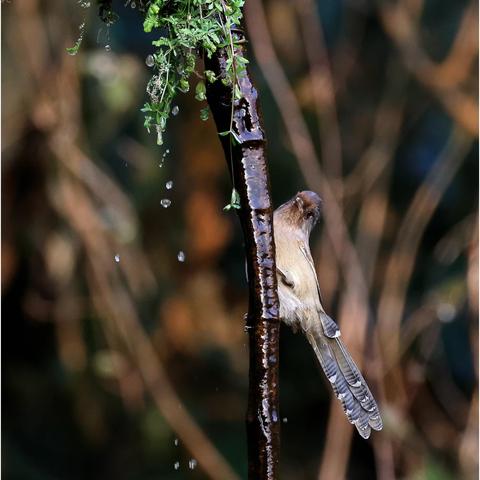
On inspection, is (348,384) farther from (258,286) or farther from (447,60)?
(447,60)

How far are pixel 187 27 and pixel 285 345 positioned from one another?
2.53 meters

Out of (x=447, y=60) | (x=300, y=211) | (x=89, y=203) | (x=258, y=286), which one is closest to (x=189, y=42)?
(x=258, y=286)

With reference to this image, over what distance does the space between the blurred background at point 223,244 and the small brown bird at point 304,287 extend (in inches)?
58.6

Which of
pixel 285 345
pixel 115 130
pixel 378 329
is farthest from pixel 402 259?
pixel 115 130

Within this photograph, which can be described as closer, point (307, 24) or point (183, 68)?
point (183, 68)

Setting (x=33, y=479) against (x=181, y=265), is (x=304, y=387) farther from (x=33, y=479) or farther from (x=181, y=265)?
(x=33, y=479)

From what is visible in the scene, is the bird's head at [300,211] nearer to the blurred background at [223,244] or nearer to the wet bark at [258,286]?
the wet bark at [258,286]

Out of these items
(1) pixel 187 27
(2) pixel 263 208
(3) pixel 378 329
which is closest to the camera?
(2) pixel 263 208

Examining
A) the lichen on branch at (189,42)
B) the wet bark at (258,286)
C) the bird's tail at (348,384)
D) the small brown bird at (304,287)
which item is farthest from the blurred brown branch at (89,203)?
the wet bark at (258,286)

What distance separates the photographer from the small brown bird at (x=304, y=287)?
6.25ft

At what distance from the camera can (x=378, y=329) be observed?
354cm

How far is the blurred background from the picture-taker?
3488 mm

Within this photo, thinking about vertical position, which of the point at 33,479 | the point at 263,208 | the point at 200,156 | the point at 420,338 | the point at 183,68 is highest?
the point at 183,68

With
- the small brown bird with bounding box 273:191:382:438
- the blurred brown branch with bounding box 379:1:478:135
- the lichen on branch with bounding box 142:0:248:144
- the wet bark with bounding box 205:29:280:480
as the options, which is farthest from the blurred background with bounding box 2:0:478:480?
the wet bark with bounding box 205:29:280:480
